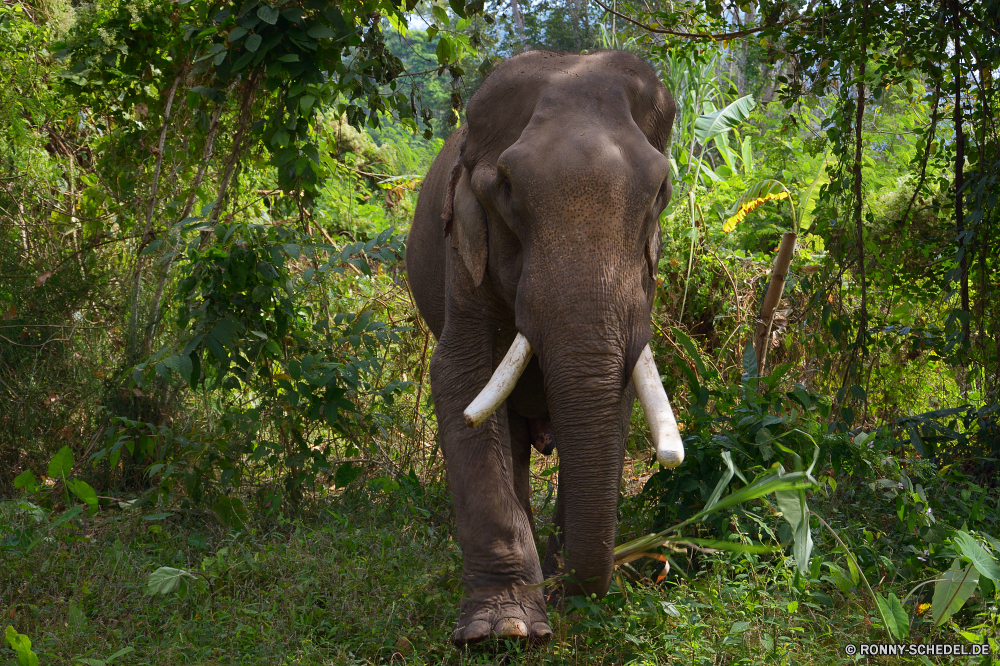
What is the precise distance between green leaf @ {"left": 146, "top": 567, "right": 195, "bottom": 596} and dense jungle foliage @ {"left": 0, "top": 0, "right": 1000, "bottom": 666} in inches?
0.9

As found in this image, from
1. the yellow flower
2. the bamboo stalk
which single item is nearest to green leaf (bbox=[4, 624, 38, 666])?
the bamboo stalk

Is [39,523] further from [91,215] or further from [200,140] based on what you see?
[200,140]

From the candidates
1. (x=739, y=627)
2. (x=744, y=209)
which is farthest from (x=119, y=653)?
(x=744, y=209)

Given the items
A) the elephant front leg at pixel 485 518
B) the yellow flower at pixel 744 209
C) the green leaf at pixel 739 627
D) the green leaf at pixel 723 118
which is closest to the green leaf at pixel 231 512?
the elephant front leg at pixel 485 518

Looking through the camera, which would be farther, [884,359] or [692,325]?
[692,325]

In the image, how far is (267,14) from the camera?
476 centimetres

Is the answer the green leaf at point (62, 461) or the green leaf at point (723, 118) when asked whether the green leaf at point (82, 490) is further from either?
the green leaf at point (723, 118)

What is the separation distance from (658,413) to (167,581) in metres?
1.93

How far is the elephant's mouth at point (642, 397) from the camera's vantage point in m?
2.81

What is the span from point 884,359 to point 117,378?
5.41 meters

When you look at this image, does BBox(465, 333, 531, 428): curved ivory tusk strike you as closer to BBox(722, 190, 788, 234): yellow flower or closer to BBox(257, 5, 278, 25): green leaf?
BBox(257, 5, 278, 25): green leaf

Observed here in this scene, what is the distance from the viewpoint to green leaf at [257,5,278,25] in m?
4.73

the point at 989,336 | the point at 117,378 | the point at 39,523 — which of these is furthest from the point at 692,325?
the point at 39,523

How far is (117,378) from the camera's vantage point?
5.28 m
